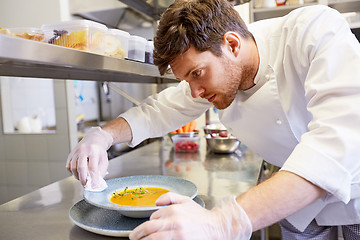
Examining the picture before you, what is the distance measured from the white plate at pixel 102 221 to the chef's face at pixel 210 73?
0.45 m

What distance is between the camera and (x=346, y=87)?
2.35 feet

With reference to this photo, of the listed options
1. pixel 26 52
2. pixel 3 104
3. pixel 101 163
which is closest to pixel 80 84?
pixel 3 104

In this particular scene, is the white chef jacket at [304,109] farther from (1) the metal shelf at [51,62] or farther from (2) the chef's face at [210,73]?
(1) the metal shelf at [51,62]

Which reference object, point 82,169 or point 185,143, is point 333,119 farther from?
point 185,143

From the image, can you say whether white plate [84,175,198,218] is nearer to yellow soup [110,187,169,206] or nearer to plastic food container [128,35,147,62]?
yellow soup [110,187,169,206]

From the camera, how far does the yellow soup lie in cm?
94

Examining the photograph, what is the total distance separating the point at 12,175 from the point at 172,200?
2.52 m

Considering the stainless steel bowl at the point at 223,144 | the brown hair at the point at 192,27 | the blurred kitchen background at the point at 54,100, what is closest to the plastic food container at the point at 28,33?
the brown hair at the point at 192,27

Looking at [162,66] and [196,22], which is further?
[162,66]

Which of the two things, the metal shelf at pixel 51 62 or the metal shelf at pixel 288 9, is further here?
the metal shelf at pixel 288 9

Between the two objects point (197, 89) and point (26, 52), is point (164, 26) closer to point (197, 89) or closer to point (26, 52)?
point (197, 89)

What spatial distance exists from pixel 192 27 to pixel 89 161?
54cm

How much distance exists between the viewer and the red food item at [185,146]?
1998mm

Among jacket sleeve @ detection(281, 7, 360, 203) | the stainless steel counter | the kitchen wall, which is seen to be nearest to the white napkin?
the stainless steel counter
